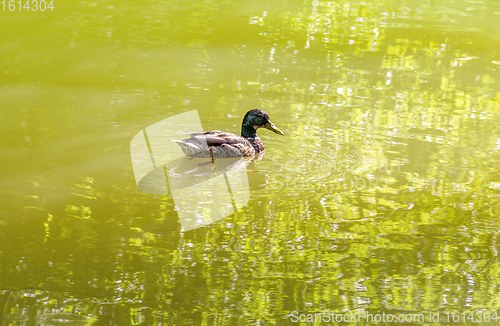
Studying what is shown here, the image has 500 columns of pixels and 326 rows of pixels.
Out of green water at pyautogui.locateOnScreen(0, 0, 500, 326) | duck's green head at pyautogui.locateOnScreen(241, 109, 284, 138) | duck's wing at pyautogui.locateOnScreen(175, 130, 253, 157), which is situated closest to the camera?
green water at pyautogui.locateOnScreen(0, 0, 500, 326)

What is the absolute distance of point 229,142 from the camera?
6664 mm

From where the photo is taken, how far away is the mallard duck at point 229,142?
646cm

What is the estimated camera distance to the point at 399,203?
5.48 metres

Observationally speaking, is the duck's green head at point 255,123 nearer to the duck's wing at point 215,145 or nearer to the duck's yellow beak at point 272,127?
the duck's yellow beak at point 272,127

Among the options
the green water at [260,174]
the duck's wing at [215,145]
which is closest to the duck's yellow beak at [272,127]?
the green water at [260,174]

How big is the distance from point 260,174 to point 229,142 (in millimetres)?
680

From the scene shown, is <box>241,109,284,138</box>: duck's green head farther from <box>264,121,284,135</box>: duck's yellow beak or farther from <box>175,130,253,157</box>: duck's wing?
<box>175,130,253,157</box>: duck's wing

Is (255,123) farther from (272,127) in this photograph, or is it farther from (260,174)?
(260,174)

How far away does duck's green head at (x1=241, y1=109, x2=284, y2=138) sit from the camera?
7121 mm

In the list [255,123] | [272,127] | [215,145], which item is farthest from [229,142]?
[272,127]

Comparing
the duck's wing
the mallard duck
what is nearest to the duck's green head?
the mallard duck

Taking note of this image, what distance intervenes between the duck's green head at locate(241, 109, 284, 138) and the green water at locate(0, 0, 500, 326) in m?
0.28

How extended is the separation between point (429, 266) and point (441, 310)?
577 millimetres

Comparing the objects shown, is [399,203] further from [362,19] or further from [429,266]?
[362,19]
